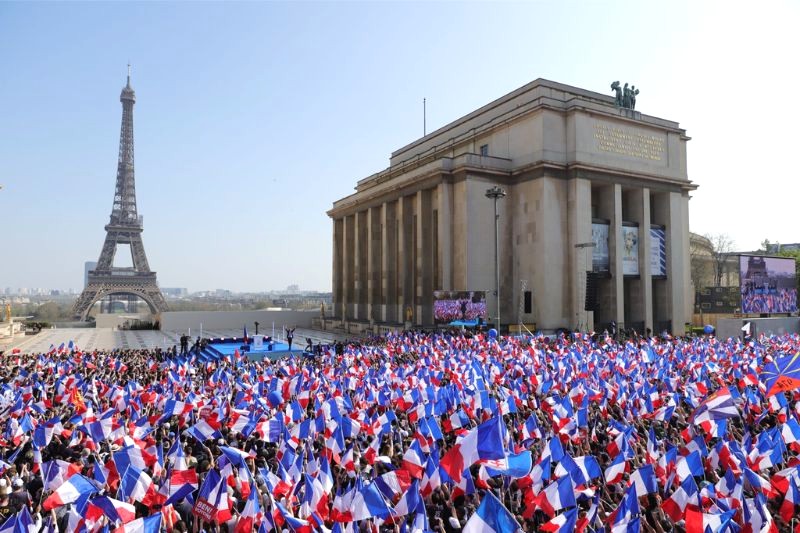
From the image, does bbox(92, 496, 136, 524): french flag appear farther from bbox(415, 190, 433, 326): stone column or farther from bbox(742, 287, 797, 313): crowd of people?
bbox(742, 287, 797, 313): crowd of people

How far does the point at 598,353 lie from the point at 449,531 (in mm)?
14918

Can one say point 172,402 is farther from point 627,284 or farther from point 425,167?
point 627,284

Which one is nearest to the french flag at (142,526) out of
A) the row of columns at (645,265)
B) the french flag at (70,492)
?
the french flag at (70,492)

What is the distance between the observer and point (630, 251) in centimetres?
4028

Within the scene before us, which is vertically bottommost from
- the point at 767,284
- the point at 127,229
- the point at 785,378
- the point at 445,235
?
the point at 785,378

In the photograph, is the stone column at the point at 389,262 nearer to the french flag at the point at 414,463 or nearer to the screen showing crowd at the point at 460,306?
the screen showing crowd at the point at 460,306

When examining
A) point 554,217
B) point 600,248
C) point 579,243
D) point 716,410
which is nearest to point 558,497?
point 716,410

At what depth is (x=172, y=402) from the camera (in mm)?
11430

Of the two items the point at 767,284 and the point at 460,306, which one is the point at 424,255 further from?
the point at 767,284

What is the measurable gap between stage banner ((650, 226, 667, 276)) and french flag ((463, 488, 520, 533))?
133 ft

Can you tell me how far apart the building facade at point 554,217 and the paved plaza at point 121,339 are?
483 cm

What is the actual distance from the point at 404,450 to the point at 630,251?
35475 millimetres

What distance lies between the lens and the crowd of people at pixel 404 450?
592 cm

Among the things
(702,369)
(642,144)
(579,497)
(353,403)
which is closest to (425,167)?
(642,144)
